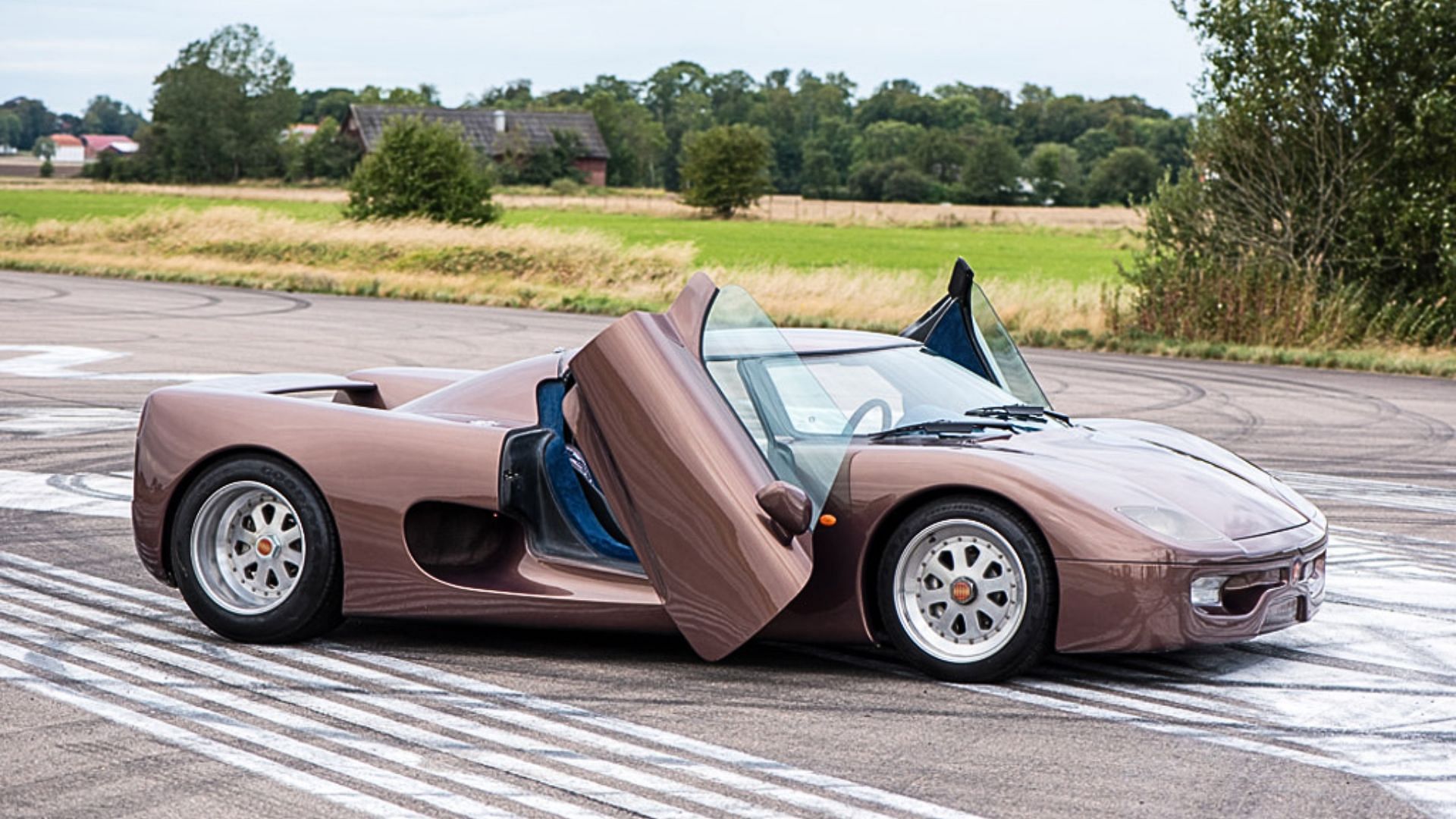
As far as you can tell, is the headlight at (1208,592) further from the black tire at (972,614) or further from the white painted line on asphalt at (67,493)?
the white painted line on asphalt at (67,493)

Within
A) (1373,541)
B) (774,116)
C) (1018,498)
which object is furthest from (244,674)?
(774,116)

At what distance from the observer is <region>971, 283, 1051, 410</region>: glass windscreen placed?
285 inches

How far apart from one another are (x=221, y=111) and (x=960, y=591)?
12434 cm

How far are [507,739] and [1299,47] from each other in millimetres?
21008

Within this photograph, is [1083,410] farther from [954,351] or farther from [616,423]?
[616,423]

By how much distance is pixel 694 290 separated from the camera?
6012 mm

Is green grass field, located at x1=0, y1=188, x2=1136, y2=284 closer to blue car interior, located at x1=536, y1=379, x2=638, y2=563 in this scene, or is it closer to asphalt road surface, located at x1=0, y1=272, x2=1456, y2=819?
asphalt road surface, located at x1=0, y1=272, x2=1456, y2=819

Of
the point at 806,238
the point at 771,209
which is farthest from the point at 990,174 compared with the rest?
the point at 806,238

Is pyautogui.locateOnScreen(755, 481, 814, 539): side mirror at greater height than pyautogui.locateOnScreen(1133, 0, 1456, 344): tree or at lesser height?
lesser

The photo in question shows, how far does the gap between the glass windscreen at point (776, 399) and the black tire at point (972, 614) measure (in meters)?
0.31

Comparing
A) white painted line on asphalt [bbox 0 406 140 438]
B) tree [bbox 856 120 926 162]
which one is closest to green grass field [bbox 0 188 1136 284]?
white painted line on asphalt [bbox 0 406 140 438]

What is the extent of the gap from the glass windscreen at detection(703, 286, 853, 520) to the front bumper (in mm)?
869

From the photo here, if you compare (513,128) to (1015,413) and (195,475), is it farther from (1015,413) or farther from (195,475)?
(1015,413)

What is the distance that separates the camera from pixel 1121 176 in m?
111
